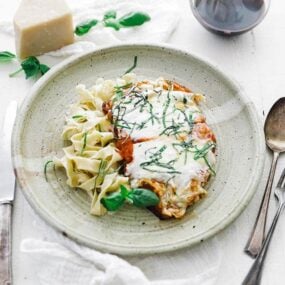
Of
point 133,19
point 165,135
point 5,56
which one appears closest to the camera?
point 165,135

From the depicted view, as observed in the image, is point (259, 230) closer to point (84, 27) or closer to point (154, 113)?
point (154, 113)

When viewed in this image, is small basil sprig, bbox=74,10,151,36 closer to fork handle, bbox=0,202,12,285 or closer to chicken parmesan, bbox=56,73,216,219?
chicken parmesan, bbox=56,73,216,219

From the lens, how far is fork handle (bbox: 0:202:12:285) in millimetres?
3371

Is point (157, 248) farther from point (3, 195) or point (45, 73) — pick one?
point (45, 73)

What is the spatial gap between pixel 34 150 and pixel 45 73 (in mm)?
629

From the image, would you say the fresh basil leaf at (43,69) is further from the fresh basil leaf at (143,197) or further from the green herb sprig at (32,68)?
the fresh basil leaf at (143,197)

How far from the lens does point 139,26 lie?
15.6 feet

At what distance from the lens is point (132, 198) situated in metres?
3.51

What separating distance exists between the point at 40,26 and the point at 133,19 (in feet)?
2.34

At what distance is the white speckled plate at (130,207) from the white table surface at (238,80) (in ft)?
0.45

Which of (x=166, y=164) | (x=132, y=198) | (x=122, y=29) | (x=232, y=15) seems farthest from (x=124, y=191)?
(x=232, y=15)

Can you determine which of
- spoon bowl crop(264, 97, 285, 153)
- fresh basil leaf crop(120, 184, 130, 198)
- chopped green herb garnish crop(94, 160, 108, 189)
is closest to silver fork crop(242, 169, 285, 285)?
spoon bowl crop(264, 97, 285, 153)

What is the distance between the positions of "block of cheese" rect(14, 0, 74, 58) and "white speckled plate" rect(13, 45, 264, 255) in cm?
36

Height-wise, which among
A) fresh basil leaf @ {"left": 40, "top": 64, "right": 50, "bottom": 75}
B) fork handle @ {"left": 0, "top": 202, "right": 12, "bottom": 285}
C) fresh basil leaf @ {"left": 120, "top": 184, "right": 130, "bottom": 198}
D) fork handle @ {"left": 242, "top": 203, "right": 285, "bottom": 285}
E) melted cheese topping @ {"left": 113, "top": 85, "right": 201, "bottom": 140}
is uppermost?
melted cheese topping @ {"left": 113, "top": 85, "right": 201, "bottom": 140}
